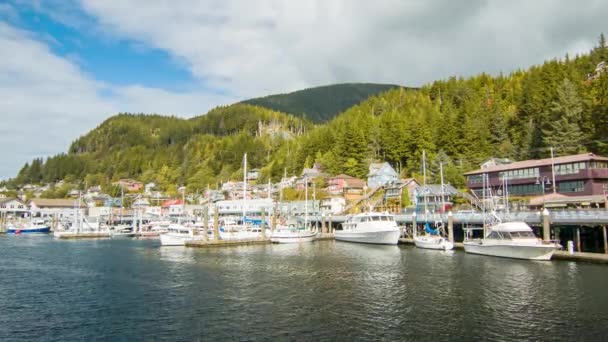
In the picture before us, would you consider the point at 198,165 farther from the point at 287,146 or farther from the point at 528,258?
the point at 528,258

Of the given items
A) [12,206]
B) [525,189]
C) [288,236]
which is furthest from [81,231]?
[525,189]

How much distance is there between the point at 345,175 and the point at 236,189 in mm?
49493

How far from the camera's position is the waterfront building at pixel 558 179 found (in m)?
61.6

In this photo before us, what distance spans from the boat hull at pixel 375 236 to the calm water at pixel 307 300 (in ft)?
50.1

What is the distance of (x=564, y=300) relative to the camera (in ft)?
91.3

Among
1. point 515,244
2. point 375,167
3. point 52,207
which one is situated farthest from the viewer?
point 52,207

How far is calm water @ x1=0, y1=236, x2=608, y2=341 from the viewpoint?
22.7m

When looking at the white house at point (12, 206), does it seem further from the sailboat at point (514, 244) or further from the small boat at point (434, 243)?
the sailboat at point (514, 244)

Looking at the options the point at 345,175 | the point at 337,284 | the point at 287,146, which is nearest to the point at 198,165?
the point at 287,146

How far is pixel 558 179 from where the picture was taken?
69125mm

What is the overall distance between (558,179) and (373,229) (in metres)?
31.5

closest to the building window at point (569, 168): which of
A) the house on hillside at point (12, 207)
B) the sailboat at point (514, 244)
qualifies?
the sailboat at point (514, 244)

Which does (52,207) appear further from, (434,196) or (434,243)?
(434,243)

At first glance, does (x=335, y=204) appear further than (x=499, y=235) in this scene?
Yes
